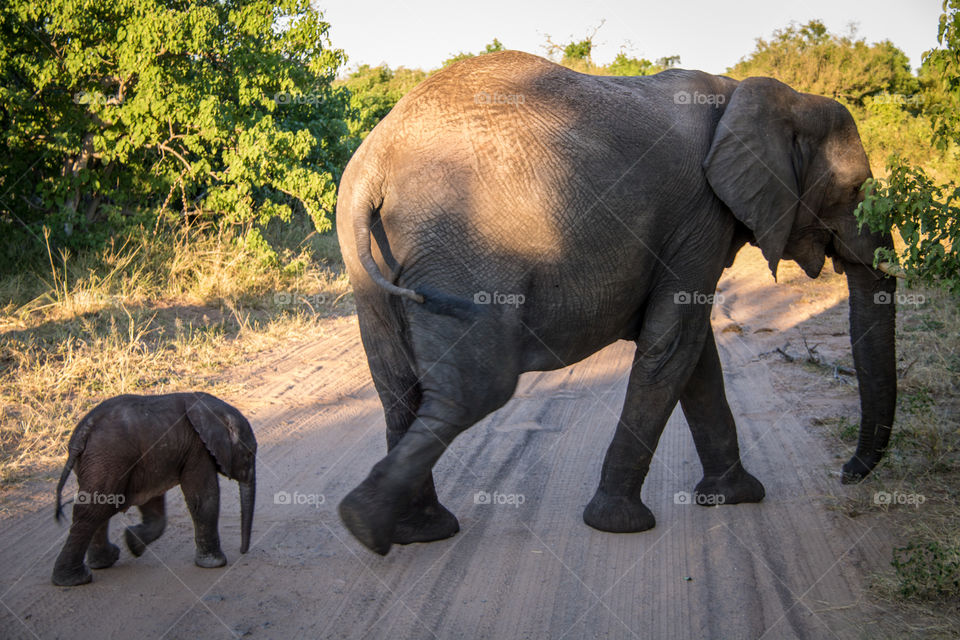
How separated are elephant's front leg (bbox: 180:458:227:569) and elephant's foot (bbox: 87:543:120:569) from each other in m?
0.41

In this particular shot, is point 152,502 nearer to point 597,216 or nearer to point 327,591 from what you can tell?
point 327,591

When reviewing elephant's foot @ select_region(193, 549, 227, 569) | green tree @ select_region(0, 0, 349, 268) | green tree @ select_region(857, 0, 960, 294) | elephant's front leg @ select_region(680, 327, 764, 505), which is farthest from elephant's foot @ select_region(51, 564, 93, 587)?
green tree @ select_region(0, 0, 349, 268)

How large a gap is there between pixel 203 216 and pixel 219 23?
9.32 feet

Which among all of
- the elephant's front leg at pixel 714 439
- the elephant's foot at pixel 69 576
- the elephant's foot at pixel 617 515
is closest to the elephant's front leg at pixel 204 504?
the elephant's foot at pixel 69 576

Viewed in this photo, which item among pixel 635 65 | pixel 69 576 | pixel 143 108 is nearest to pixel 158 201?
pixel 143 108

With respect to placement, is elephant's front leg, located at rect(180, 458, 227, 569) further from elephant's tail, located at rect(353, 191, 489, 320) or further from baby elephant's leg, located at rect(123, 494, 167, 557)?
elephant's tail, located at rect(353, 191, 489, 320)

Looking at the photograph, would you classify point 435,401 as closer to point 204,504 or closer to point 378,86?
point 204,504

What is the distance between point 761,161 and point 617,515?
220cm

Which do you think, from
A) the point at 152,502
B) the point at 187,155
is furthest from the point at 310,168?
the point at 152,502

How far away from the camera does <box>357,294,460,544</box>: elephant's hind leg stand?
169 inches

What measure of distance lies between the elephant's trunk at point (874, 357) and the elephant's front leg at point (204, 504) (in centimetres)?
385

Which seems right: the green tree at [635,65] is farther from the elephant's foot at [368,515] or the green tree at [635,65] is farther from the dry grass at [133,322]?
the elephant's foot at [368,515]

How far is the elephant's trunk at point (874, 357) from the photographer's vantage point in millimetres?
5004

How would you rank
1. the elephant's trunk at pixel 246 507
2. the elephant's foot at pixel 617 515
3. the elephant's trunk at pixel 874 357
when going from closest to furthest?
the elephant's trunk at pixel 246 507, the elephant's foot at pixel 617 515, the elephant's trunk at pixel 874 357
